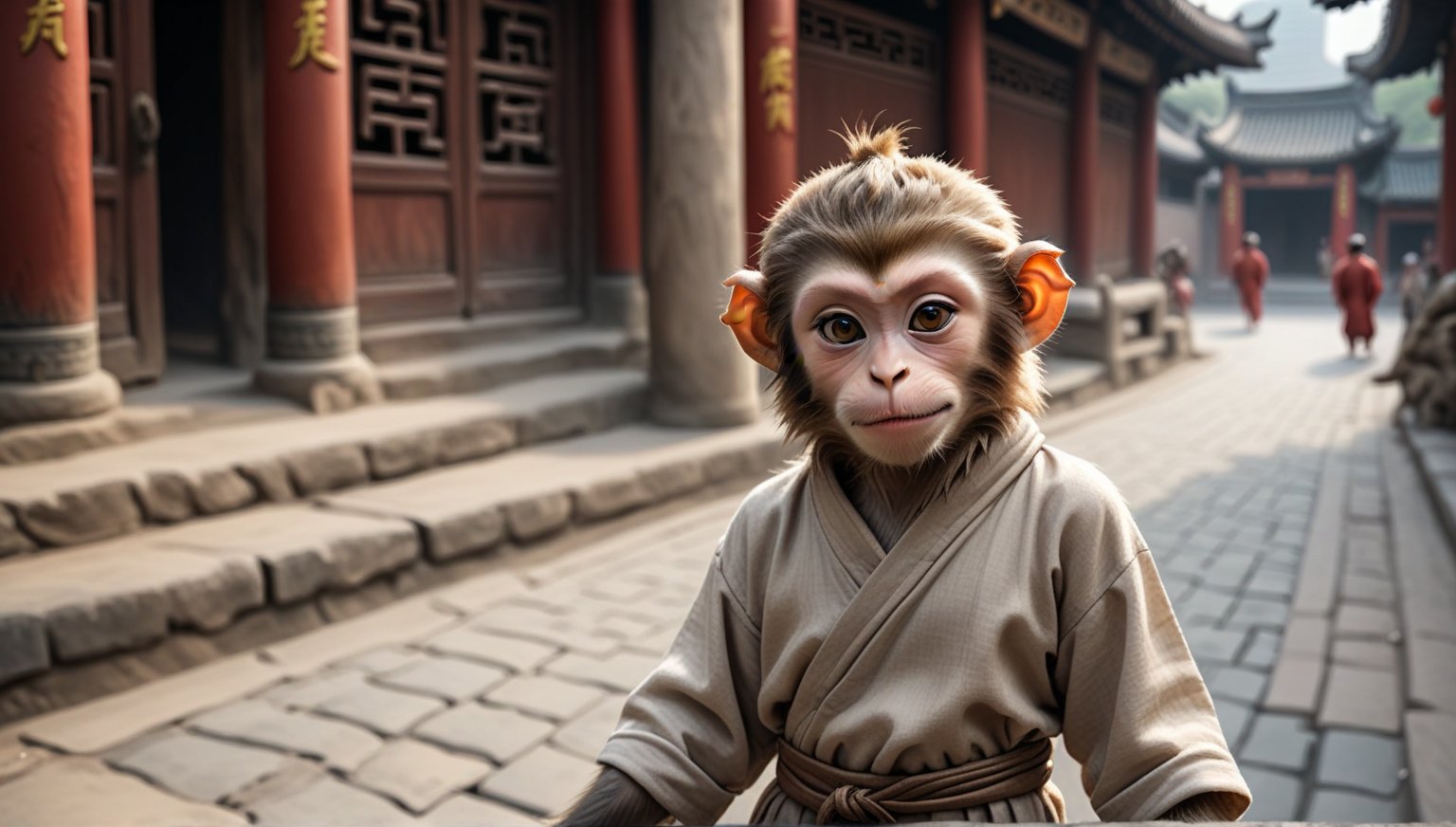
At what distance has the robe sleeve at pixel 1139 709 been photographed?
1362 mm

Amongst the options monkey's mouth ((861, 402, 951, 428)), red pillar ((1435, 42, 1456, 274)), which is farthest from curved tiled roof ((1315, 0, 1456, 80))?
monkey's mouth ((861, 402, 951, 428))

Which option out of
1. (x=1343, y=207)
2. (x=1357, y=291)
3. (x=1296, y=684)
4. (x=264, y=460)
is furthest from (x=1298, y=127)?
(x=264, y=460)

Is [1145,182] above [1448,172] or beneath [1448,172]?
above

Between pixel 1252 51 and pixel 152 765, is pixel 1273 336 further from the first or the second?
pixel 152 765

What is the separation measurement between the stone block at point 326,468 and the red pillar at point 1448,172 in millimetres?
12401

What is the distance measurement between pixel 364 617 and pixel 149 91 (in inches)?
114

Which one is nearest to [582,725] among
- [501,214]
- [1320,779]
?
[1320,779]

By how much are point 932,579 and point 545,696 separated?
8.50 feet

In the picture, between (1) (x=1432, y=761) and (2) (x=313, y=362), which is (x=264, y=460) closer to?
(2) (x=313, y=362)

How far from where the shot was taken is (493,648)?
4.26 metres

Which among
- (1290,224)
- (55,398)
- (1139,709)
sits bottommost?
(1139,709)

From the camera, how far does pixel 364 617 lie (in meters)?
4.57

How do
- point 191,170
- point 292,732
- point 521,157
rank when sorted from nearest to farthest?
point 292,732
point 191,170
point 521,157

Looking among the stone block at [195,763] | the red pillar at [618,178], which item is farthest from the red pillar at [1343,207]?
the stone block at [195,763]
